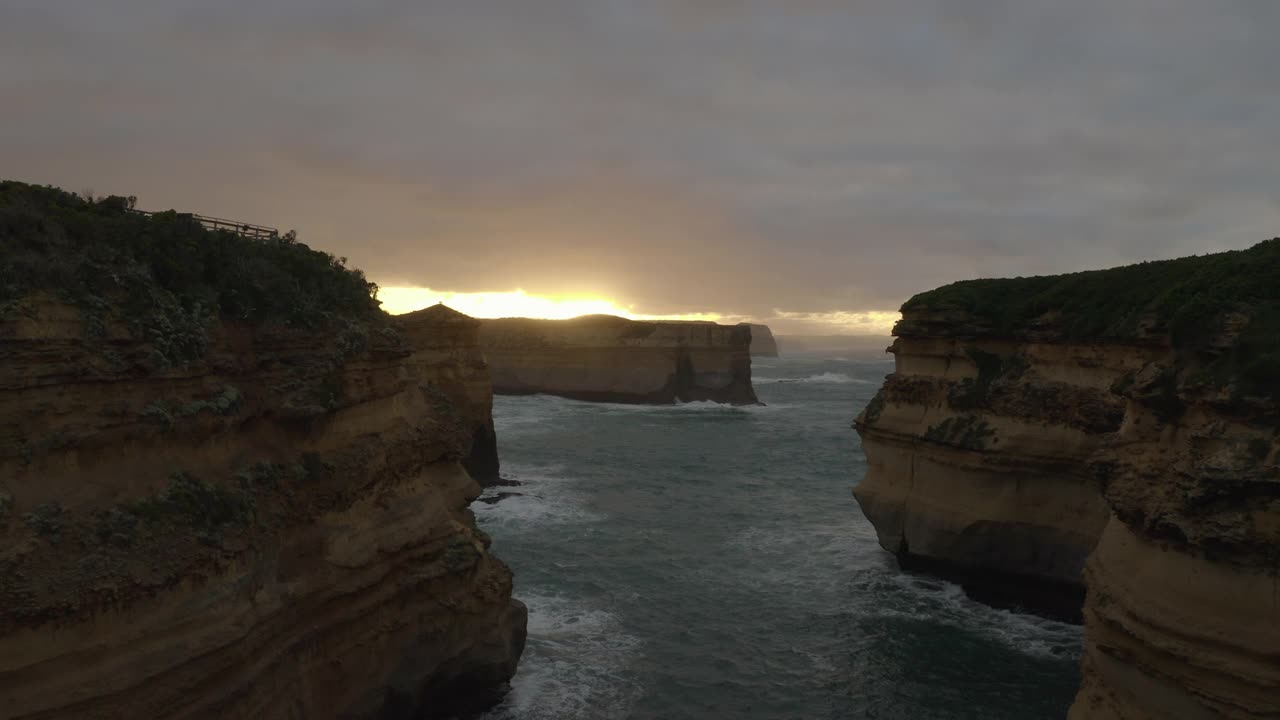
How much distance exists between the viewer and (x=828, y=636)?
16828mm

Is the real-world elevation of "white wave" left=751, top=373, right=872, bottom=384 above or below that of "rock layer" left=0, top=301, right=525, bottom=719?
below

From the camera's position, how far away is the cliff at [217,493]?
7203mm

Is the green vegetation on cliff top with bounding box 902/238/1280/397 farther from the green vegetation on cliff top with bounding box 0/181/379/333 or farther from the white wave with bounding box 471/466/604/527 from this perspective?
the white wave with bounding box 471/466/604/527

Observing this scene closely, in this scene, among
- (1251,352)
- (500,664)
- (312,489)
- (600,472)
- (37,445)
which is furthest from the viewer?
(600,472)

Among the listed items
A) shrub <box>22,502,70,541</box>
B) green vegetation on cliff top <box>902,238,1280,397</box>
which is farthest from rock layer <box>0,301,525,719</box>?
green vegetation on cliff top <box>902,238,1280,397</box>

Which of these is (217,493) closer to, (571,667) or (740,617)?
(571,667)

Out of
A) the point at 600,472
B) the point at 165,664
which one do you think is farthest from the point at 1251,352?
the point at 600,472

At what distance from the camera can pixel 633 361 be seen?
7331 centimetres

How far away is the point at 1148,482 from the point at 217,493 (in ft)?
34.9

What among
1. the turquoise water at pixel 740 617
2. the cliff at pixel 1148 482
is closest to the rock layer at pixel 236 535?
the turquoise water at pixel 740 617

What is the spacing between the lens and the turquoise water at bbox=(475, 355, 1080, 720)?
1405cm

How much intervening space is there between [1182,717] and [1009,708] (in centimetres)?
625

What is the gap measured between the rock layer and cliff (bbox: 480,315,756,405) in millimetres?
59393

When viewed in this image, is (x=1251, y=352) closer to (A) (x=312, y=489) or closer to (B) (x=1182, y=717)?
(B) (x=1182, y=717)
